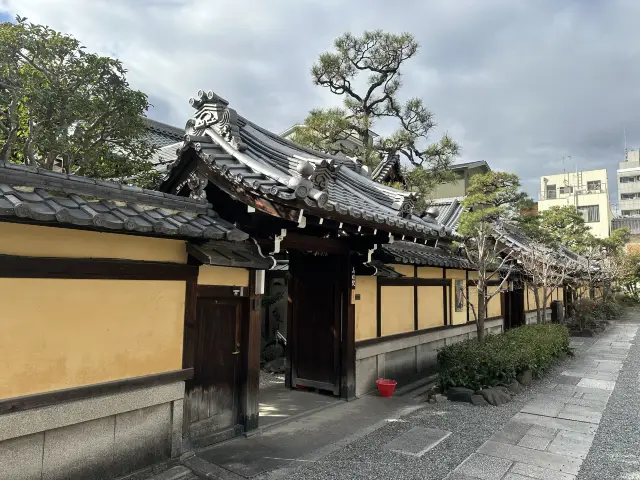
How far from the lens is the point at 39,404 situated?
479 cm

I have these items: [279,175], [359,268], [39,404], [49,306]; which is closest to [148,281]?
[49,306]

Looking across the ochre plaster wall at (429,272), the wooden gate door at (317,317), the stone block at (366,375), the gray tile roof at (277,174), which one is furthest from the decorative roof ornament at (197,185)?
the ochre plaster wall at (429,272)

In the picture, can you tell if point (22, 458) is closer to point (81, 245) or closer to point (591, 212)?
point (81, 245)

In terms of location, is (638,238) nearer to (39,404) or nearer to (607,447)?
(607,447)

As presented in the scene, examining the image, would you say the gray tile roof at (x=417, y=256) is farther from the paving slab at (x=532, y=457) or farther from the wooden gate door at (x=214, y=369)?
the paving slab at (x=532, y=457)

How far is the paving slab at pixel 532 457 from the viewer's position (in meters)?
6.28

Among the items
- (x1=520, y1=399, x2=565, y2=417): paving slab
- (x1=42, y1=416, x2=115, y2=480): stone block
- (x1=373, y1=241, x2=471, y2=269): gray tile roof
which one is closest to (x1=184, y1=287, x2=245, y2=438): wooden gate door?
(x1=42, y1=416, x2=115, y2=480): stone block

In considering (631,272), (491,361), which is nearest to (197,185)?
(491,361)

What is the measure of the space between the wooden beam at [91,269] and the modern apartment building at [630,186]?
88.6 metres

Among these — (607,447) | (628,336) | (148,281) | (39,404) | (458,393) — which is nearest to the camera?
(39,404)

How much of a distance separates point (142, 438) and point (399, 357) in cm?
751

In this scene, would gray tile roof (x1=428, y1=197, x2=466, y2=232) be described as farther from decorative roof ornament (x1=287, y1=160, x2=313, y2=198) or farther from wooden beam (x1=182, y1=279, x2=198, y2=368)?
wooden beam (x1=182, y1=279, x2=198, y2=368)

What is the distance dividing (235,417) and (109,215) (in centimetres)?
422

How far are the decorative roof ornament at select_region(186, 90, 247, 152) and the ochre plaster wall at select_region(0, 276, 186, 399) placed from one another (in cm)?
310
